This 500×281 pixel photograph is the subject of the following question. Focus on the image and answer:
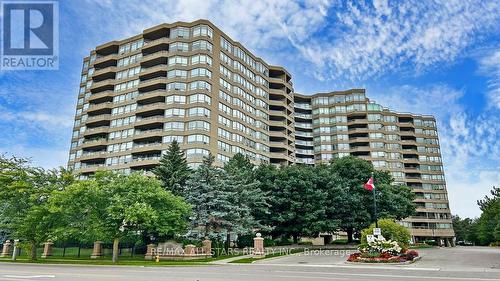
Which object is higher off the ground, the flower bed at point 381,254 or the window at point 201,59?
the window at point 201,59

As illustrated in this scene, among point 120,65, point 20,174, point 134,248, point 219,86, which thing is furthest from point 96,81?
point 134,248

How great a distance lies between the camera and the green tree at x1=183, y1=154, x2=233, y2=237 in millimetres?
38750

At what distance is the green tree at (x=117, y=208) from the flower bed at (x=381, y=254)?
16.5 meters

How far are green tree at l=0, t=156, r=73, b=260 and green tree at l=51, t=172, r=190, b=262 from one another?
104 inches

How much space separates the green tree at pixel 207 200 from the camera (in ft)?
127

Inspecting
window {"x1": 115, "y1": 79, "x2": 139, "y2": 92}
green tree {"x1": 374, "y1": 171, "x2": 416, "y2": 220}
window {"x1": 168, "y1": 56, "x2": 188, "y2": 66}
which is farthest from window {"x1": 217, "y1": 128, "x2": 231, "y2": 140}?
green tree {"x1": 374, "y1": 171, "x2": 416, "y2": 220}

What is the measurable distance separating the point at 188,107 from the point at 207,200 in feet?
99.5

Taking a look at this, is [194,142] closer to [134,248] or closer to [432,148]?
[134,248]

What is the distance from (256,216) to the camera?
4697cm

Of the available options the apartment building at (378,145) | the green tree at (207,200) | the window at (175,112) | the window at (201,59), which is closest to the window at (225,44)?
the window at (201,59)

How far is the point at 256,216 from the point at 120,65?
47.3m

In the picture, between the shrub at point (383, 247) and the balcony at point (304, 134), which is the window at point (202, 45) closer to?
the balcony at point (304, 134)

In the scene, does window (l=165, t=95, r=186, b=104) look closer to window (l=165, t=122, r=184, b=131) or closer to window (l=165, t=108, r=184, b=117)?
window (l=165, t=108, r=184, b=117)

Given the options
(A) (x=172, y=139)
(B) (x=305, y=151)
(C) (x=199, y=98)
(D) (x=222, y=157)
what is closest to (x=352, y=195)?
(D) (x=222, y=157)
